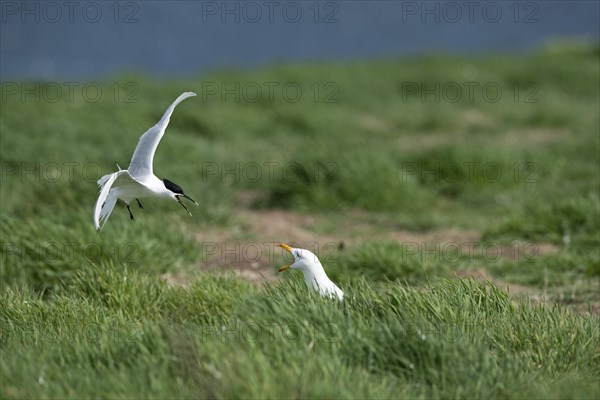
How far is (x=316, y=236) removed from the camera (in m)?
7.49

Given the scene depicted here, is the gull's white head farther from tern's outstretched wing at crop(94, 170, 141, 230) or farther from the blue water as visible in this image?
the blue water

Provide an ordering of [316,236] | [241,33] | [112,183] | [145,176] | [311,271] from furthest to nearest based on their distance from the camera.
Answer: [241,33]
[316,236]
[311,271]
[145,176]
[112,183]

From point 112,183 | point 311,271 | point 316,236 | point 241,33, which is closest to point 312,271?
point 311,271

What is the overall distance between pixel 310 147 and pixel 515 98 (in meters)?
4.91

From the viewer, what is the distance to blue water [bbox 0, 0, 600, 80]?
23594 millimetres

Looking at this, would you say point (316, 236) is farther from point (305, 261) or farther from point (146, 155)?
point (146, 155)

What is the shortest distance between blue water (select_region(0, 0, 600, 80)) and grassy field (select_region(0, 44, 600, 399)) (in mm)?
9340

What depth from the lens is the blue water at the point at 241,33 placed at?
23.6 m

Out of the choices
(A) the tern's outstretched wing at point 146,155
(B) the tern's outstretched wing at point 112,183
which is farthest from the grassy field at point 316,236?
(A) the tern's outstretched wing at point 146,155

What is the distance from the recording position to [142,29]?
2856 centimetres

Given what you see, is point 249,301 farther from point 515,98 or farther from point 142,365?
point 515,98

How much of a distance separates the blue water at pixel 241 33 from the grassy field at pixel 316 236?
368 inches

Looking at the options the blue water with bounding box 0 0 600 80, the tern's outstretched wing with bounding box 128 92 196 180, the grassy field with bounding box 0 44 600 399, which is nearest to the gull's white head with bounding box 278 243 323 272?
the grassy field with bounding box 0 44 600 399

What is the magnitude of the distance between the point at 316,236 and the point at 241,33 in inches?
823
